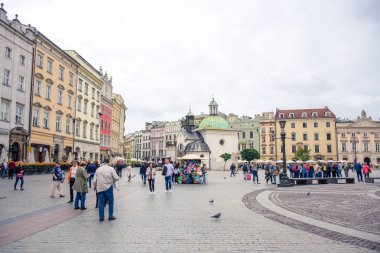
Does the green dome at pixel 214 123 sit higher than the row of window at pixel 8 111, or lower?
higher

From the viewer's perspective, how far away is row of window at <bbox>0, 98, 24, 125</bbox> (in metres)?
30.0

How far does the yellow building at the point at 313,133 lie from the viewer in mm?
83625

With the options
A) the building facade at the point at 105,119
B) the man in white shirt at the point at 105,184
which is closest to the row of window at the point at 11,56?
the building facade at the point at 105,119

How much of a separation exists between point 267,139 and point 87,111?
55.4 metres

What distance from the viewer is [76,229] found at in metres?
7.98

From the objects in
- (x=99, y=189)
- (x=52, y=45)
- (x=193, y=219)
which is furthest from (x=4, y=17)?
(x=193, y=219)

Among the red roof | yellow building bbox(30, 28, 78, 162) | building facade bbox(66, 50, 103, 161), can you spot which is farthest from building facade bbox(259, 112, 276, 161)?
yellow building bbox(30, 28, 78, 162)

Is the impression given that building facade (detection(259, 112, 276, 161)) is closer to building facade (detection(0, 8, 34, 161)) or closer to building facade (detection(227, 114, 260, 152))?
building facade (detection(227, 114, 260, 152))

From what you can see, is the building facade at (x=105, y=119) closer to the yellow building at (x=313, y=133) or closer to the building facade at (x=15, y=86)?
the building facade at (x=15, y=86)

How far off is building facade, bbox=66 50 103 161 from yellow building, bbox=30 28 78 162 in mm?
1690

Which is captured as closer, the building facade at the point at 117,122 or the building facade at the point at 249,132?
the building facade at the point at 117,122

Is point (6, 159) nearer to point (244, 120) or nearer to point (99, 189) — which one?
point (99, 189)

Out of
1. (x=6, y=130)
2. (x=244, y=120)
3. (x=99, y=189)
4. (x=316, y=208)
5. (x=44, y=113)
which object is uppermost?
(x=244, y=120)

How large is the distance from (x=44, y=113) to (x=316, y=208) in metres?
33.5
